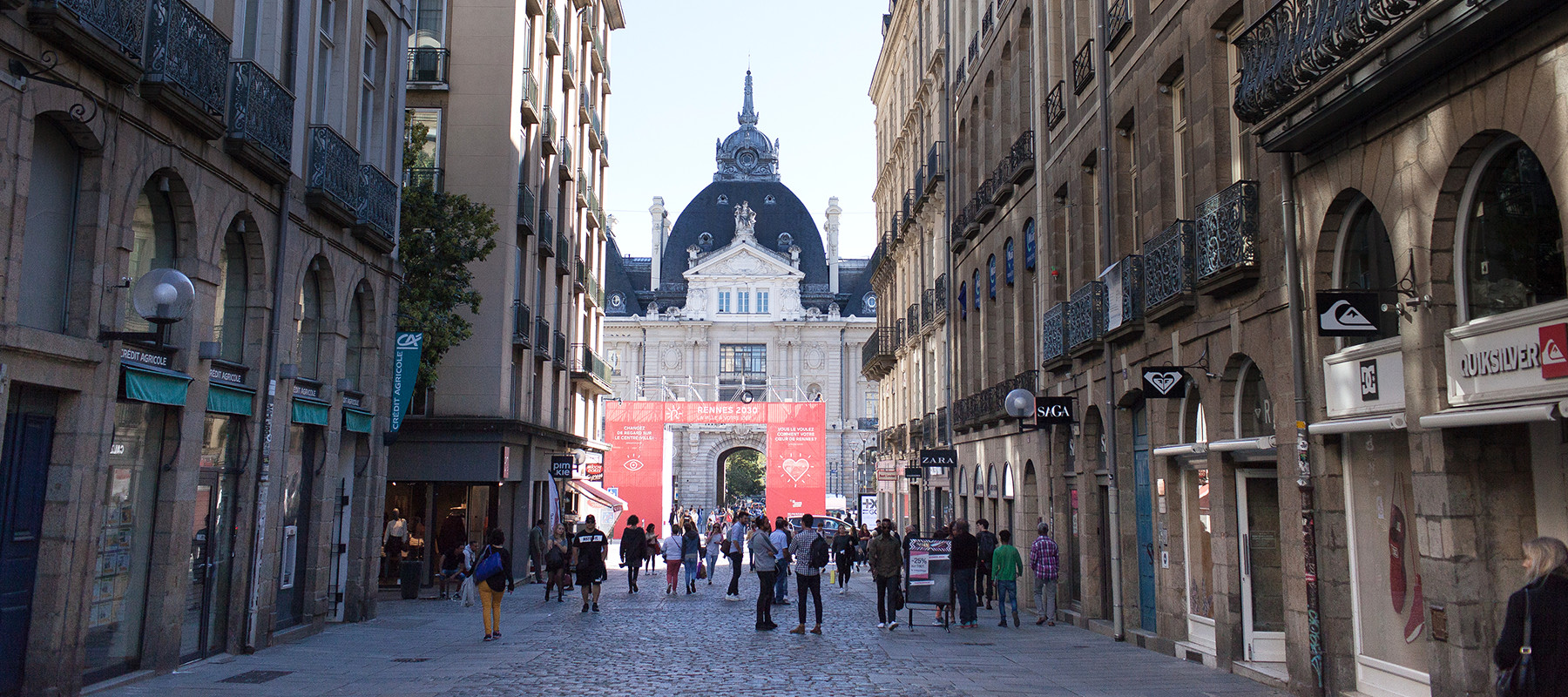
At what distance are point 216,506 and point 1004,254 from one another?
14909 mm

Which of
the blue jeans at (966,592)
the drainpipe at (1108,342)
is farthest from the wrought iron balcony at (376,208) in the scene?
the drainpipe at (1108,342)

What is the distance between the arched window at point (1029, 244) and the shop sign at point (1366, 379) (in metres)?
11.0

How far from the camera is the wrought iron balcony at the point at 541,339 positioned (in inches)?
1174

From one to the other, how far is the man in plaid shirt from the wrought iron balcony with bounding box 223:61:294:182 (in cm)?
1105

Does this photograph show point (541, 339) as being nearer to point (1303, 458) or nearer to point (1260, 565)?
point (1260, 565)

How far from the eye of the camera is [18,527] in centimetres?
913

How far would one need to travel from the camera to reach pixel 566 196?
111ft

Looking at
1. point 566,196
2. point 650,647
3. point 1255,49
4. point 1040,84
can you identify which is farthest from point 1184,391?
point 566,196

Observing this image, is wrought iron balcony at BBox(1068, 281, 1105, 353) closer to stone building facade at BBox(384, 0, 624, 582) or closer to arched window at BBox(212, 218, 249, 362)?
arched window at BBox(212, 218, 249, 362)

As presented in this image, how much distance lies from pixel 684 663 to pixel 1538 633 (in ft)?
29.1

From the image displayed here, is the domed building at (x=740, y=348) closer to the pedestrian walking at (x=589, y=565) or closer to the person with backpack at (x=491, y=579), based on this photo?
the pedestrian walking at (x=589, y=565)

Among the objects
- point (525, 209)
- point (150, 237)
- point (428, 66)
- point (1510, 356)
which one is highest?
point (428, 66)

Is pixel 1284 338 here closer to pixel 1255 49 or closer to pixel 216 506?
pixel 1255 49

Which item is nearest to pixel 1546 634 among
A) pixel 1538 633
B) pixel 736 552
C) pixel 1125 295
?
pixel 1538 633
